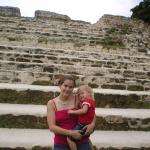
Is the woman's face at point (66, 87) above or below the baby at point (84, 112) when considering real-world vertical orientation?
above

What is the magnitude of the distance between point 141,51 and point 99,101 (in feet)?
16.4

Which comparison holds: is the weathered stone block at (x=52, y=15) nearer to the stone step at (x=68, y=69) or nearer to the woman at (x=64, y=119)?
the stone step at (x=68, y=69)

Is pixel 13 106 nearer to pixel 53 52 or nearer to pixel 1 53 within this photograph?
pixel 1 53

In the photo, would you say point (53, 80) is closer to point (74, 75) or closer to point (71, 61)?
point (74, 75)

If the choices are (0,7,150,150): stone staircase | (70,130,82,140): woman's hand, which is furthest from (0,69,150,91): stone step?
(70,130,82,140): woman's hand

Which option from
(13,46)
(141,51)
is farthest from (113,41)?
(13,46)

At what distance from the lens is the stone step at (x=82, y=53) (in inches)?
300

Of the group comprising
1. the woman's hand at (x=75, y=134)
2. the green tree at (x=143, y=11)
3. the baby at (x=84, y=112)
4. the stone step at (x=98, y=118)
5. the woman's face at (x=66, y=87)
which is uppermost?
the green tree at (x=143, y=11)

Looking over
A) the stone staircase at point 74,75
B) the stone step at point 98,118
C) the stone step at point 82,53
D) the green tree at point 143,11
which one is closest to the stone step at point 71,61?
the stone staircase at point 74,75

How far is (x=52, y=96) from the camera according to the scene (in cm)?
474

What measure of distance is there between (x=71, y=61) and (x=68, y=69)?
2.60ft

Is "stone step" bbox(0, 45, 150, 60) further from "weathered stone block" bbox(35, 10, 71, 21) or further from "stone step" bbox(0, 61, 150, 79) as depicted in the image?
"weathered stone block" bbox(35, 10, 71, 21)

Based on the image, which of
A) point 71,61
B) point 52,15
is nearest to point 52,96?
point 71,61

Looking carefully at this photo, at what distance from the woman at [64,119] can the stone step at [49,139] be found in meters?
0.81
